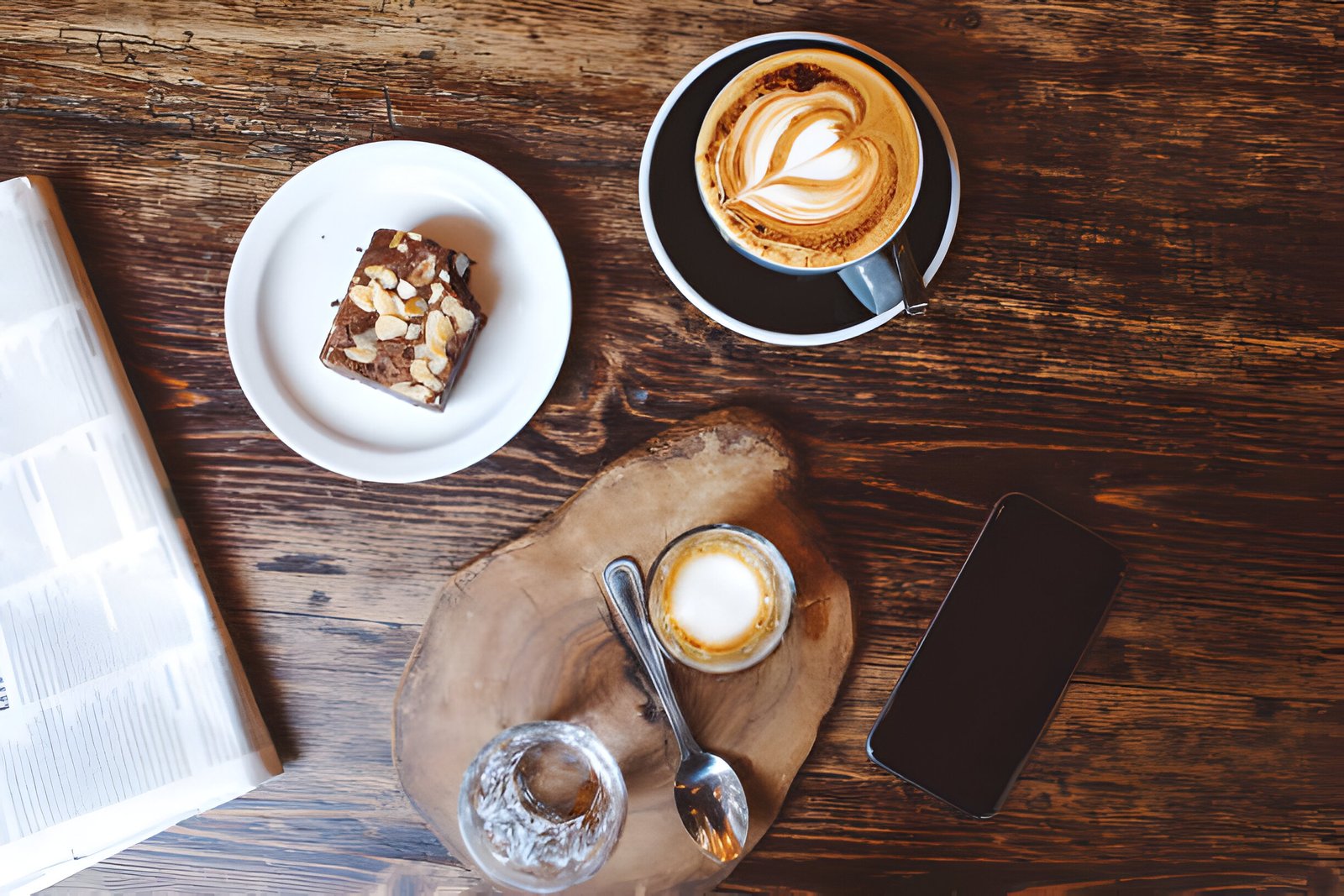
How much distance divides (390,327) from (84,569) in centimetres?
61

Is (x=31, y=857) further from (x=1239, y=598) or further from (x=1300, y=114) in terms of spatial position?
(x=1300, y=114)

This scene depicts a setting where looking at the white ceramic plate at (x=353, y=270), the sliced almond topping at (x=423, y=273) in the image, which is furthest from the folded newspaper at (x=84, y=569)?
the sliced almond topping at (x=423, y=273)

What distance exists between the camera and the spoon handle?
1108 millimetres

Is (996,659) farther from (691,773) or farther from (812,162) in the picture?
(812,162)

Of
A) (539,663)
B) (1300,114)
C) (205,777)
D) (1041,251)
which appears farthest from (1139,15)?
(205,777)

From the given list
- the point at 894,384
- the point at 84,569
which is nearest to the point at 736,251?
Result: the point at 894,384

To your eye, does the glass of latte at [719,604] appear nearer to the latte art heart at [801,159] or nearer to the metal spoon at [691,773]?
the metal spoon at [691,773]

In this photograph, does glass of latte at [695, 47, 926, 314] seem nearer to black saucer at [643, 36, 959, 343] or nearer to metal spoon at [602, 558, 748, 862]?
black saucer at [643, 36, 959, 343]

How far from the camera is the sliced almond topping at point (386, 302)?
1.08 m

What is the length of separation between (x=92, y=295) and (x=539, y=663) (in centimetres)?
89

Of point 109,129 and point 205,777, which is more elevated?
point 109,129

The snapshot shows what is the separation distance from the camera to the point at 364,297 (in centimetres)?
108

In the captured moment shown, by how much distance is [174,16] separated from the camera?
3.90 ft

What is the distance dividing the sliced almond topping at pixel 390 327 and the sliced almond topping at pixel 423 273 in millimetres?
59
